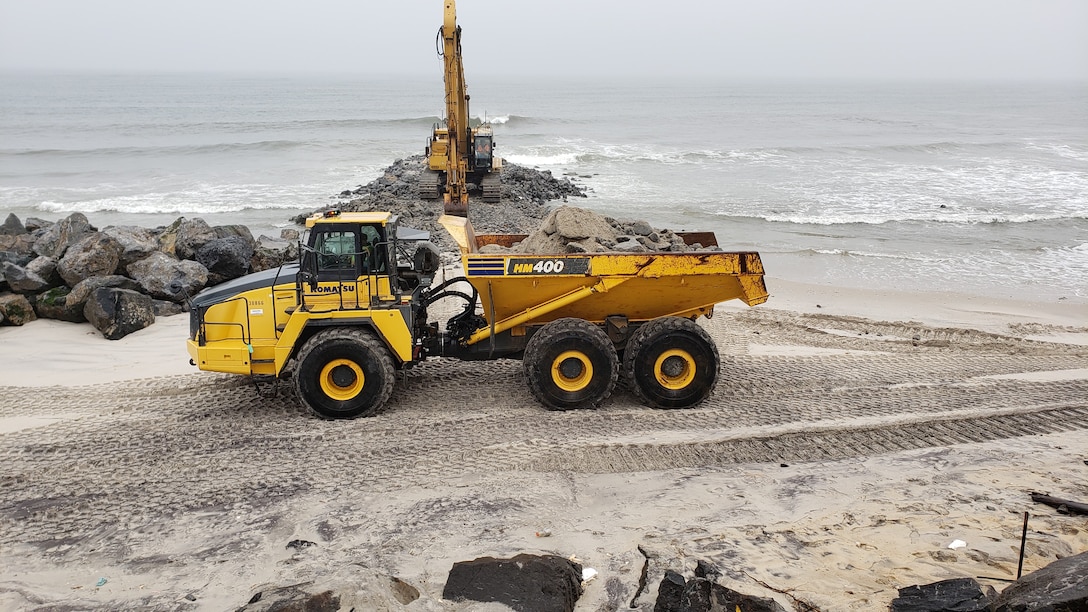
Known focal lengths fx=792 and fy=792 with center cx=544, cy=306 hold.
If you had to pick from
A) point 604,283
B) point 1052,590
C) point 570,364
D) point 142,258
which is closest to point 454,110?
point 142,258

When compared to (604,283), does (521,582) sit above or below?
below

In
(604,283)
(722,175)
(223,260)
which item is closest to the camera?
(604,283)

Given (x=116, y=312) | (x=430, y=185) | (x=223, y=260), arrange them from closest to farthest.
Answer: (x=116, y=312) < (x=223, y=260) < (x=430, y=185)

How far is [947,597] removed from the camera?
4.50 metres

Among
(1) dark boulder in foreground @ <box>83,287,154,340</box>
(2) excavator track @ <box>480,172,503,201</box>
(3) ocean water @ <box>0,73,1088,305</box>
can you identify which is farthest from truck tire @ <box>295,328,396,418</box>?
(2) excavator track @ <box>480,172,503,201</box>

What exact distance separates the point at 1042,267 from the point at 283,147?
123ft

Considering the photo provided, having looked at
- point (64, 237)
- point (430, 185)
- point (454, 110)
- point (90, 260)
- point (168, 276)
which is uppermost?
point (454, 110)

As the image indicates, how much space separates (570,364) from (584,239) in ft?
4.53

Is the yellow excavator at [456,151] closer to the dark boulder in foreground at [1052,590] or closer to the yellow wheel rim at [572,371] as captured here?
the yellow wheel rim at [572,371]

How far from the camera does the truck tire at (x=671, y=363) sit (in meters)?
8.13

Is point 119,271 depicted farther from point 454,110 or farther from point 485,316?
point 454,110

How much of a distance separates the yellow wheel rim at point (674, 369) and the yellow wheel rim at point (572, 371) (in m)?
0.72

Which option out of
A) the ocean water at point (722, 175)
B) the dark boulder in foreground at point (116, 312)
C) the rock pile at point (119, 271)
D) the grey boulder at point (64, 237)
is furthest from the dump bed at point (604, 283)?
the grey boulder at point (64, 237)

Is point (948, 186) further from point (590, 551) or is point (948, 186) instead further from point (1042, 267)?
point (590, 551)
